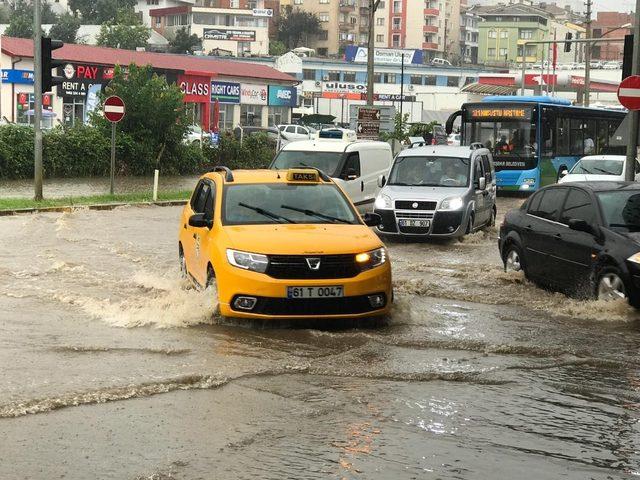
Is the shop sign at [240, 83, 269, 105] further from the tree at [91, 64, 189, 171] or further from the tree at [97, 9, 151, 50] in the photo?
the tree at [97, 9, 151, 50]

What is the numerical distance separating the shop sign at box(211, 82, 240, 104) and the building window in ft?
10.3

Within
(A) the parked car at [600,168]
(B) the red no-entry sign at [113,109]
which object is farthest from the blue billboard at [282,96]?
(B) the red no-entry sign at [113,109]

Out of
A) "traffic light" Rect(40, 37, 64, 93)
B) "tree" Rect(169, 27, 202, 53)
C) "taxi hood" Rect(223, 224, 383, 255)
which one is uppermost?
"tree" Rect(169, 27, 202, 53)

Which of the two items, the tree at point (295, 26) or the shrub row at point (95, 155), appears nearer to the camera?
the shrub row at point (95, 155)

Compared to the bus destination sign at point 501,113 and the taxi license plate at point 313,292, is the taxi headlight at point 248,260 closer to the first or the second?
the taxi license plate at point 313,292

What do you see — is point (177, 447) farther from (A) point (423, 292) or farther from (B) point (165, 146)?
(B) point (165, 146)

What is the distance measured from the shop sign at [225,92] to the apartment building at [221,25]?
6230 centimetres

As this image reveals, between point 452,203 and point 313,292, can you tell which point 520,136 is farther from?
point 313,292

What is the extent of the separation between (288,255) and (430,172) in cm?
1123

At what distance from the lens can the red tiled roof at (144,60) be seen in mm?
55781

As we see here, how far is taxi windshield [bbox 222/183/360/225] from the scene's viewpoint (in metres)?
11.3

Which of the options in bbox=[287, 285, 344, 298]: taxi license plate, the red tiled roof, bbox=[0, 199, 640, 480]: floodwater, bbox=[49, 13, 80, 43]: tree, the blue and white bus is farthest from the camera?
bbox=[49, 13, 80, 43]: tree

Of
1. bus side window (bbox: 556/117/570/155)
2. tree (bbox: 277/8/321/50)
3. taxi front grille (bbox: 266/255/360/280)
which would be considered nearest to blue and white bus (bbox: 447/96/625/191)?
bus side window (bbox: 556/117/570/155)

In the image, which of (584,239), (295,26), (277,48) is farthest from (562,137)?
(295,26)
